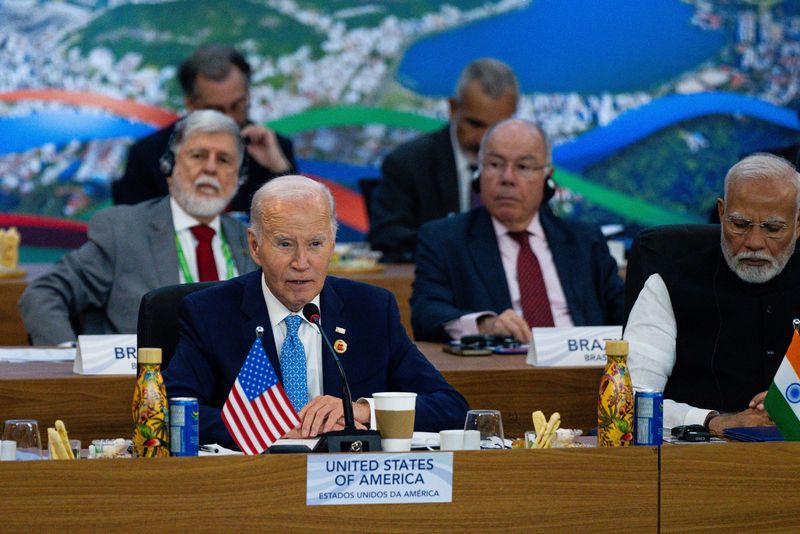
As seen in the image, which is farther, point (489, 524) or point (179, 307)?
point (179, 307)

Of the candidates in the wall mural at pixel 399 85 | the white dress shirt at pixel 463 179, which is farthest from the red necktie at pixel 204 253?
the wall mural at pixel 399 85

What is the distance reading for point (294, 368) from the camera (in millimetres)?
3357

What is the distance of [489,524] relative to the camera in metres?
2.64

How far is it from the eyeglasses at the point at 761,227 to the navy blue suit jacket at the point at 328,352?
929 millimetres

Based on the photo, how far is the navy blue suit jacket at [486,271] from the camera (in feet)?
16.0

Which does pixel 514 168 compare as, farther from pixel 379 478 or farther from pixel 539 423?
pixel 379 478

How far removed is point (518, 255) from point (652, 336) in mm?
1320

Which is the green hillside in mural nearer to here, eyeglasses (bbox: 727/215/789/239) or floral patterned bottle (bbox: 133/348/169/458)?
eyeglasses (bbox: 727/215/789/239)

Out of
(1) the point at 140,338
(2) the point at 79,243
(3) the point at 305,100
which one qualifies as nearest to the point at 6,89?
(2) the point at 79,243

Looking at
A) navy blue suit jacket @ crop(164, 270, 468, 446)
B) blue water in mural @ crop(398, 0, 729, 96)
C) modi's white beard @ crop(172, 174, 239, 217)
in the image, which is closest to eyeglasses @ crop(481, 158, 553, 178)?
modi's white beard @ crop(172, 174, 239, 217)

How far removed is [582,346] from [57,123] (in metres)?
4.18

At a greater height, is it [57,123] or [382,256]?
[57,123]

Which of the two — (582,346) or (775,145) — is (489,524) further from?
(775,145)

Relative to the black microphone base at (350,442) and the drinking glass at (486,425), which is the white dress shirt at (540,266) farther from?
the black microphone base at (350,442)
